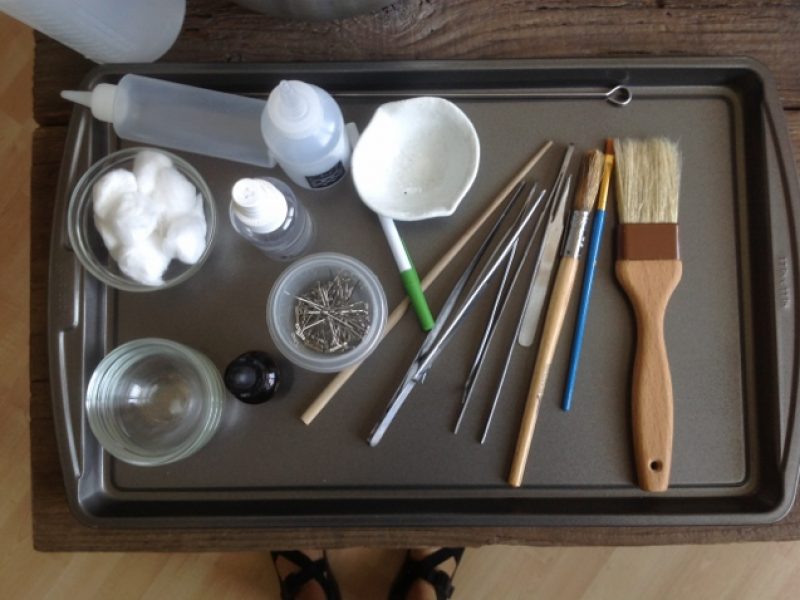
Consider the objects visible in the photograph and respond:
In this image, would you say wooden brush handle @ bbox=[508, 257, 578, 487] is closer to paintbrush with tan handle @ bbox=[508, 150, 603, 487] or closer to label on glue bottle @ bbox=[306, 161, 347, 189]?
paintbrush with tan handle @ bbox=[508, 150, 603, 487]

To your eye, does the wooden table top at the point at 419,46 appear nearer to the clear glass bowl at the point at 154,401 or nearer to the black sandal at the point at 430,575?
the clear glass bowl at the point at 154,401

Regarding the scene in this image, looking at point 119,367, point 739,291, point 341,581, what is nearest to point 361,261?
point 119,367

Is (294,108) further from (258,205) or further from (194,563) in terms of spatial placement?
(194,563)

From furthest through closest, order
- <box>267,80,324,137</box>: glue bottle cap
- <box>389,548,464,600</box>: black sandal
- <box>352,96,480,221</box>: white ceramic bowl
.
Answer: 1. <box>389,548,464,600</box>: black sandal
2. <box>352,96,480,221</box>: white ceramic bowl
3. <box>267,80,324,137</box>: glue bottle cap

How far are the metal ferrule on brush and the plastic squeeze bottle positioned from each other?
29 centimetres

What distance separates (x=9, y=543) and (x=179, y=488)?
1.65 feet

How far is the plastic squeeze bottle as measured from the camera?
601 mm

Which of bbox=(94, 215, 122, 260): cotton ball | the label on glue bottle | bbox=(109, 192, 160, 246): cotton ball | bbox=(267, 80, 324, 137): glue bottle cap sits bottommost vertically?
bbox=(94, 215, 122, 260): cotton ball

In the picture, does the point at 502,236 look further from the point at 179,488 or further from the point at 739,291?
the point at 179,488

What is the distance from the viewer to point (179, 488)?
0.60 metres

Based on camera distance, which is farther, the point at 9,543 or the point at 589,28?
the point at 9,543

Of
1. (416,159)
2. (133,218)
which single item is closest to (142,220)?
(133,218)

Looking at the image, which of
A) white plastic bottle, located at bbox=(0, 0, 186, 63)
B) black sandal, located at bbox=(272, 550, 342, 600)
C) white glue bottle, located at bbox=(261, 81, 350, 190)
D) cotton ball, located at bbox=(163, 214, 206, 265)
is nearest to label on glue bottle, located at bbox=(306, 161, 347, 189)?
white glue bottle, located at bbox=(261, 81, 350, 190)

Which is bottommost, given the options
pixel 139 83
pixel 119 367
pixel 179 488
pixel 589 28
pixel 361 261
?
pixel 179 488
